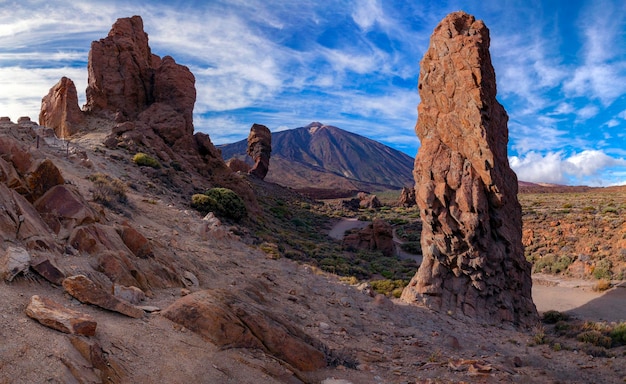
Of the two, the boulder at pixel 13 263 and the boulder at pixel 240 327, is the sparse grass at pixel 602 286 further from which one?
the boulder at pixel 13 263

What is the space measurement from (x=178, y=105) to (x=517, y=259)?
27.1m

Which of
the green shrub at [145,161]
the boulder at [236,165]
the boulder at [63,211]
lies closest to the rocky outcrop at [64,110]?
the green shrub at [145,161]

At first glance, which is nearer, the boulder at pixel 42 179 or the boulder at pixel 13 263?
the boulder at pixel 13 263

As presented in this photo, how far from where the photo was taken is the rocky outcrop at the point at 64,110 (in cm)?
2905

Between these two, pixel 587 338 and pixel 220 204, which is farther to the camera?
pixel 220 204

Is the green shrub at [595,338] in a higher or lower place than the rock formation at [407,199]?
lower

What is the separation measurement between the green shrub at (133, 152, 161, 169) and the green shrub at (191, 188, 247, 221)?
4.02 metres

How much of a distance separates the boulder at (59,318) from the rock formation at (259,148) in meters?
63.2

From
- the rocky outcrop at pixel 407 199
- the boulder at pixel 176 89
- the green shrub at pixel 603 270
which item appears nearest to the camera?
the green shrub at pixel 603 270

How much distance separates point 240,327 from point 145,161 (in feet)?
71.9

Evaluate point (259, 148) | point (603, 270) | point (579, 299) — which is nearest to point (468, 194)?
point (579, 299)

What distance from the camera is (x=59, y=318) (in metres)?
4.41

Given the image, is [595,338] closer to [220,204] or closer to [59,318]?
[59,318]

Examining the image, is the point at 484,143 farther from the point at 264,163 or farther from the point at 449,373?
the point at 264,163
